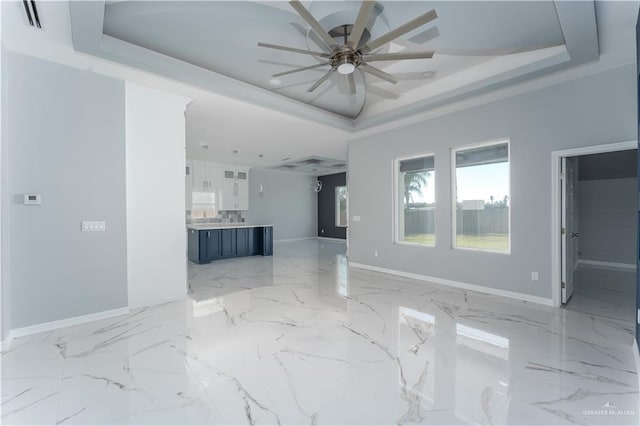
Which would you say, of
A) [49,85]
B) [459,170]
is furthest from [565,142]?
[49,85]

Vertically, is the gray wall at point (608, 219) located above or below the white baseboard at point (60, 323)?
above

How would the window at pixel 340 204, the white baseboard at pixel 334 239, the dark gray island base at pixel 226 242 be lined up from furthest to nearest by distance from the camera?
1. the window at pixel 340 204
2. the white baseboard at pixel 334 239
3. the dark gray island base at pixel 226 242

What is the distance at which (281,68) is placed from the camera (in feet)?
11.9

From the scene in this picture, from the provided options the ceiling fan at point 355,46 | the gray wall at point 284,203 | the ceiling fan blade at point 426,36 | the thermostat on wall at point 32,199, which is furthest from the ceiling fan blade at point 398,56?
the gray wall at point 284,203

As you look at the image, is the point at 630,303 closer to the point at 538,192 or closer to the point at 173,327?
the point at 538,192

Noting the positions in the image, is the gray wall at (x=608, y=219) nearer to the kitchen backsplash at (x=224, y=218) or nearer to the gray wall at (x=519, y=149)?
the gray wall at (x=519, y=149)

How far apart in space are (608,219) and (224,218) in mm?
9907

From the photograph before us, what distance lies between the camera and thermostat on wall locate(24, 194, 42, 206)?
9.39ft

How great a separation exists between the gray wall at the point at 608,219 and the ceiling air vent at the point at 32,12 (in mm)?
9508

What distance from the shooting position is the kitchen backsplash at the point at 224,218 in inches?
332

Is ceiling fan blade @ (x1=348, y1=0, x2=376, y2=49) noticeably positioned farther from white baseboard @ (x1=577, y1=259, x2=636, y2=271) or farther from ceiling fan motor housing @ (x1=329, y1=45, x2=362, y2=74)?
white baseboard @ (x1=577, y1=259, x2=636, y2=271)

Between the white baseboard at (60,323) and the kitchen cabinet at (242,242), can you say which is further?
the kitchen cabinet at (242,242)

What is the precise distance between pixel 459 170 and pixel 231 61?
3780mm

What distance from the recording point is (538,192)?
12.5 ft
